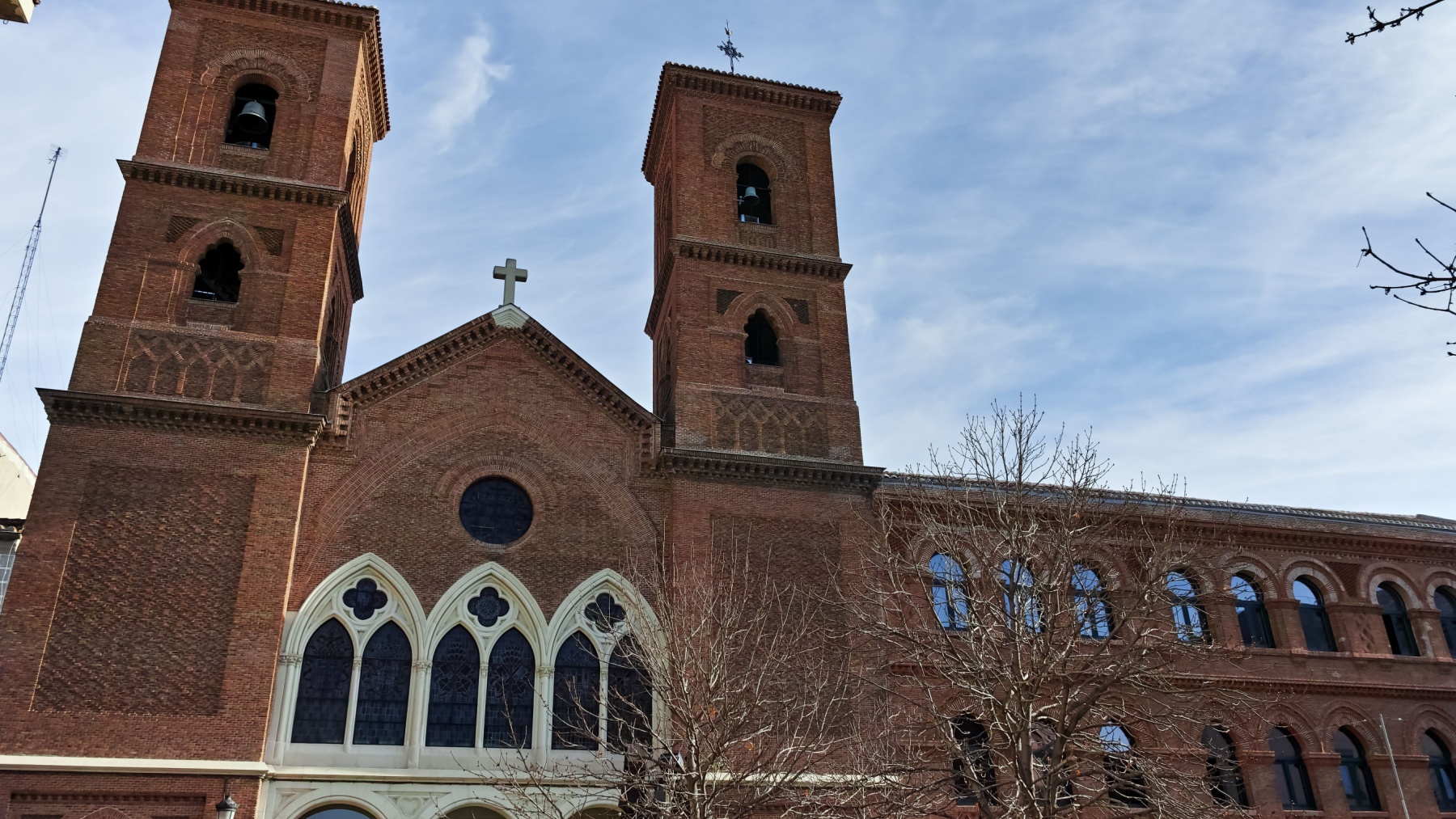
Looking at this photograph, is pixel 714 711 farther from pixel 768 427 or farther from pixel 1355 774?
pixel 1355 774

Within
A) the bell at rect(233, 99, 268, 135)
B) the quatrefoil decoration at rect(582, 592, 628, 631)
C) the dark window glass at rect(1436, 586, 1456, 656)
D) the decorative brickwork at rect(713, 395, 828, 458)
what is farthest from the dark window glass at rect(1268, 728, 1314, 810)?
the bell at rect(233, 99, 268, 135)

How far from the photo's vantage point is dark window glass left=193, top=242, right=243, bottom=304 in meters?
22.4

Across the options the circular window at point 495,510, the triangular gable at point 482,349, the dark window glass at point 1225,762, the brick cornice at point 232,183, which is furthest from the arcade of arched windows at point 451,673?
the dark window glass at point 1225,762

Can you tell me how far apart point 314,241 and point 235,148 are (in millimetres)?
2980

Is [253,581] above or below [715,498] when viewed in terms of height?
below

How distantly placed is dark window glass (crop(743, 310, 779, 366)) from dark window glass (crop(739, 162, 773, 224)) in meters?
2.79

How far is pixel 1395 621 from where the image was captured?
26406 millimetres

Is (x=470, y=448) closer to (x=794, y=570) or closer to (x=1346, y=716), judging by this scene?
(x=794, y=570)

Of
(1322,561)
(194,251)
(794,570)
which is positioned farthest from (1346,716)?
(194,251)

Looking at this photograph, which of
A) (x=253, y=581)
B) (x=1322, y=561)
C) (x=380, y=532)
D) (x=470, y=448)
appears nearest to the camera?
(x=253, y=581)

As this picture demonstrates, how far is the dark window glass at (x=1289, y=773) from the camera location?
914 inches

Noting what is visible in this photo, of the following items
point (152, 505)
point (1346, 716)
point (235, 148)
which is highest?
point (235, 148)

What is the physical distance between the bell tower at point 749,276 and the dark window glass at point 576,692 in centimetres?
470

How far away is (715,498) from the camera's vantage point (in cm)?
2183
